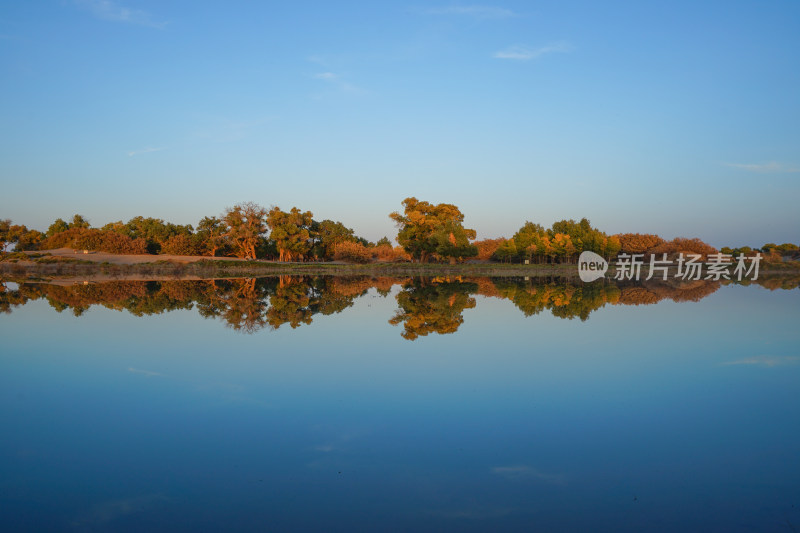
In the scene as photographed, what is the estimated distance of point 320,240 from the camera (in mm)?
70938

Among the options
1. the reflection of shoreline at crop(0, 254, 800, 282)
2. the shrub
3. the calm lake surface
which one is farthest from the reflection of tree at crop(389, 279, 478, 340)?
the shrub

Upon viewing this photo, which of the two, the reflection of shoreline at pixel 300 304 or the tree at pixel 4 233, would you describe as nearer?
the reflection of shoreline at pixel 300 304

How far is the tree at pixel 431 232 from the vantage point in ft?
170

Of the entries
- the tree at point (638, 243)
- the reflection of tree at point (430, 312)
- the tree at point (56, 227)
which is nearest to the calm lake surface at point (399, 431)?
the reflection of tree at point (430, 312)

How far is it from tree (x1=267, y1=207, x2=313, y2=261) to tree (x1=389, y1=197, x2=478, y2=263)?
12.4 meters

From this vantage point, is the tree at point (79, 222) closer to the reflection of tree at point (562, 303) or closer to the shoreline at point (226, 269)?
the shoreline at point (226, 269)

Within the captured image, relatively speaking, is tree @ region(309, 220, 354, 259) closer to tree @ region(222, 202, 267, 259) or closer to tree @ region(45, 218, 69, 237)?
tree @ region(222, 202, 267, 259)

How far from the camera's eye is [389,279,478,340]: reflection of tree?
13.2m

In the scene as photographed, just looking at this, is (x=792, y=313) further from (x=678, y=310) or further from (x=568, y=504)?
(x=568, y=504)

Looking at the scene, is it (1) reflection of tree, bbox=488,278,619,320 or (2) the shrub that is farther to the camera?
(2) the shrub

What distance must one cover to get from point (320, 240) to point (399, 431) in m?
66.2

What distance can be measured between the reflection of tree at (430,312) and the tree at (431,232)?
28499 mm

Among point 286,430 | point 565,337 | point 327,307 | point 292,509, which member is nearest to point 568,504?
point 292,509

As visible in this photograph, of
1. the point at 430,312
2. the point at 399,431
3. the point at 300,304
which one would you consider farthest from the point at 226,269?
the point at 399,431
